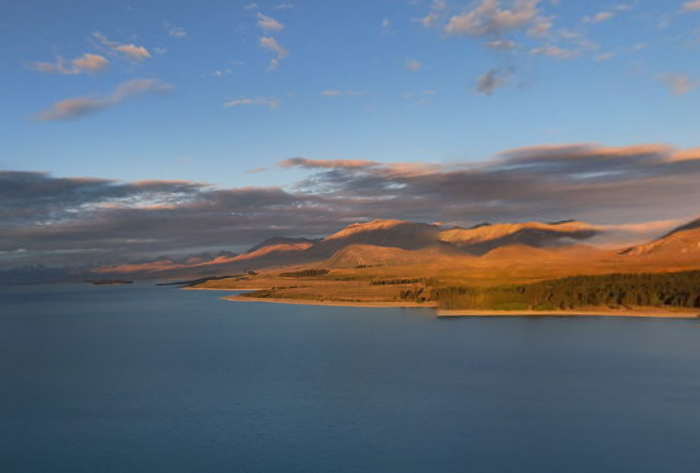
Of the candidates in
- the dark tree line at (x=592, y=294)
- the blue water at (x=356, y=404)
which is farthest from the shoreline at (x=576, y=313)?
the blue water at (x=356, y=404)

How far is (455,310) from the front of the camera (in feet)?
484

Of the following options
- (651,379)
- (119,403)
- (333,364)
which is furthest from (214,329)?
(651,379)

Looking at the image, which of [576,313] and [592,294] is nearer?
[576,313]

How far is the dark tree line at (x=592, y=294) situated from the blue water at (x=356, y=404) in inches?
1656

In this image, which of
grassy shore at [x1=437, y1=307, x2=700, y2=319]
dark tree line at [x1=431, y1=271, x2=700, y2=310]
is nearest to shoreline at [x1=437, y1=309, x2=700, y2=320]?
grassy shore at [x1=437, y1=307, x2=700, y2=319]

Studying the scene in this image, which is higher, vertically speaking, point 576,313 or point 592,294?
point 592,294

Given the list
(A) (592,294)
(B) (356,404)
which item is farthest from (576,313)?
(B) (356,404)

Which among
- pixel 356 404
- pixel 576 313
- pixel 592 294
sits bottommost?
pixel 576 313

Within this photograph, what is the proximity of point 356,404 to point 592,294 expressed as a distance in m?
121

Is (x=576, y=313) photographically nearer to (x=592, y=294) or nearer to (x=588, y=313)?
(x=588, y=313)

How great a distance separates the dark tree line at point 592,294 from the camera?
135750 mm

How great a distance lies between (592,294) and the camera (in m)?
146

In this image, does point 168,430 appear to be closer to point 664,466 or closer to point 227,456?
point 227,456

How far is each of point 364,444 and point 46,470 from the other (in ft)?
78.9
